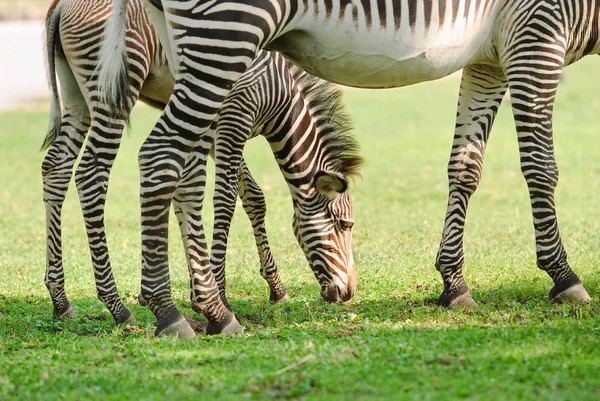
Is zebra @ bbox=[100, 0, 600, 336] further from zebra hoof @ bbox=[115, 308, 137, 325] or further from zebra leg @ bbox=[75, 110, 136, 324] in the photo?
zebra hoof @ bbox=[115, 308, 137, 325]

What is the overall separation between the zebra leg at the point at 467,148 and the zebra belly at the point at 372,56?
84 cm

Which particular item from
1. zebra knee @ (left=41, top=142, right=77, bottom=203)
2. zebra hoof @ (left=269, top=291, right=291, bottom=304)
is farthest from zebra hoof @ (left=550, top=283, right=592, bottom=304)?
zebra knee @ (left=41, top=142, right=77, bottom=203)

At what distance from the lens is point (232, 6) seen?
5.57 m

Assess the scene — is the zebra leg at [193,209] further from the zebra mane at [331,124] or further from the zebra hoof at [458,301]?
the zebra hoof at [458,301]

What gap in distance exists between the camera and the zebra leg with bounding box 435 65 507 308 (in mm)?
7137

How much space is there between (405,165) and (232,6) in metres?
11.1

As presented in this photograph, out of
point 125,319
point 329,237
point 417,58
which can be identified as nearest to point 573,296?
point 329,237

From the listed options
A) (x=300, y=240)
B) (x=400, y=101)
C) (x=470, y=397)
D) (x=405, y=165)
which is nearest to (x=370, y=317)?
(x=300, y=240)

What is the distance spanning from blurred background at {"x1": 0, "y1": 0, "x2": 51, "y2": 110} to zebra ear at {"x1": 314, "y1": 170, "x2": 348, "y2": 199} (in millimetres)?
21828

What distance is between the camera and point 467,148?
7.17 meters

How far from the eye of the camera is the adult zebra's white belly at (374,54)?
5930 mm

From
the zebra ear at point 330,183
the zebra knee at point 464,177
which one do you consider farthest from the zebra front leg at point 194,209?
the zebra knee at point 464,177

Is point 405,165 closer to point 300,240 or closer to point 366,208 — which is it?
point 366,208

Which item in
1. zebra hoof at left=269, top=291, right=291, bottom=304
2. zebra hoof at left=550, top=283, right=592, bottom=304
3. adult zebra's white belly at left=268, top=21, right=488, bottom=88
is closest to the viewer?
A: adult zebra's white belly at left=268, top=21, right=488, bottom=88
